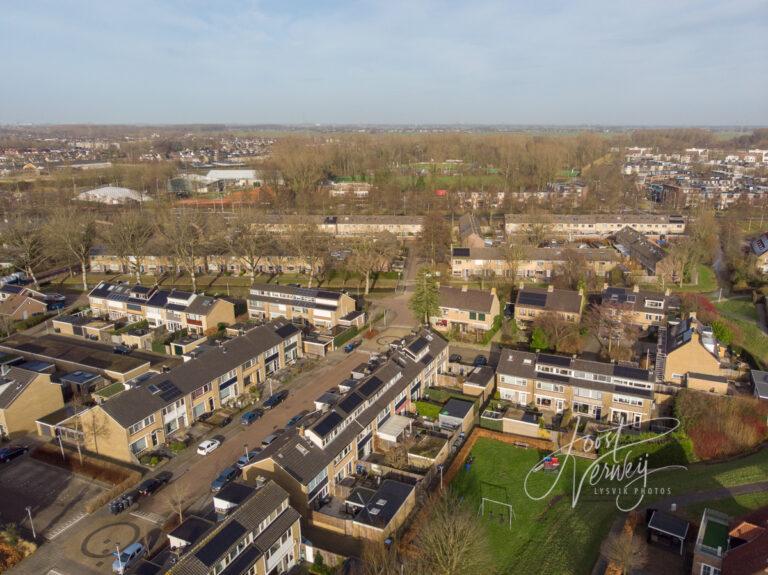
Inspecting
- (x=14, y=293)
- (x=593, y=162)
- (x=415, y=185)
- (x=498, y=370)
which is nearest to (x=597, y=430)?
(x=498, y=370)

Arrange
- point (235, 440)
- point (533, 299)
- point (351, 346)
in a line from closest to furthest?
point (235, 440) → point (351, 346) → point (533, 299)

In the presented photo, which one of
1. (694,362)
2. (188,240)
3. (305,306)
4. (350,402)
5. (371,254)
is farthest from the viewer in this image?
(188,240)

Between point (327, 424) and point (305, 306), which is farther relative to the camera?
point (305, 306)

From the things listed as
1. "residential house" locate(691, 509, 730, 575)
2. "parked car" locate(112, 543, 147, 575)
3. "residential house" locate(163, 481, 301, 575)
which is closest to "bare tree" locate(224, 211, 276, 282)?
"parked car" locate(112, 543, 147, 575)

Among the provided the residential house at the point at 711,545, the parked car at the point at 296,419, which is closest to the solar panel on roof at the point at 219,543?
the parked car at the point at 296,419

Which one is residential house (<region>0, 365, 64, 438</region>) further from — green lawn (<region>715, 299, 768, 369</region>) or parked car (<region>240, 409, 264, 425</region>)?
green lawn (<region>715, 299, 768, 369</region>)

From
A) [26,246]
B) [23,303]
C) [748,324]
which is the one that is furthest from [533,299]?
[26,246]

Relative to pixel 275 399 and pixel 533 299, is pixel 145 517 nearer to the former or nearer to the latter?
pixel 275 399
